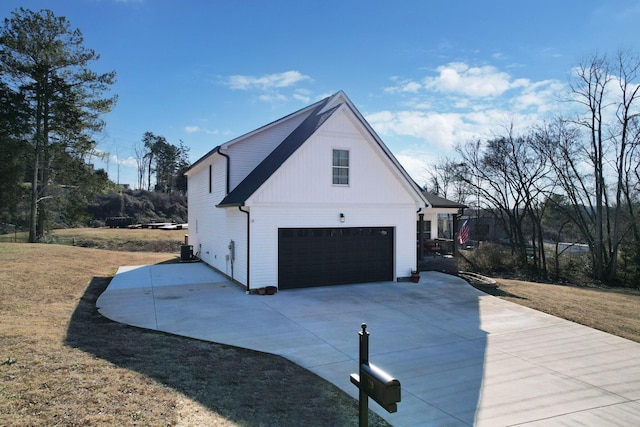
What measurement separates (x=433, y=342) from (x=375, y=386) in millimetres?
5709

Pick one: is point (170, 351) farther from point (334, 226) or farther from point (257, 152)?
point (257, 152)

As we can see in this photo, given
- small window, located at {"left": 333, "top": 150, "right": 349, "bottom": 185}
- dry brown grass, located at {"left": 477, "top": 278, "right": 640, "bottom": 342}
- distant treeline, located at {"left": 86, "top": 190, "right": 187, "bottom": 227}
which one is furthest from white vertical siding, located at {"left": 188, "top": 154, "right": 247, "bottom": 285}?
distant treeline, located at {"left": 86, "top": 190, "right": 187, "bottom": 227}

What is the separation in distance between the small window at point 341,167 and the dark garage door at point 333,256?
5.77ft

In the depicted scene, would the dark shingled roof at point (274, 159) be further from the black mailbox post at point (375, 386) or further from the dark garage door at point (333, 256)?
the black mailbox post at point (375, 386)

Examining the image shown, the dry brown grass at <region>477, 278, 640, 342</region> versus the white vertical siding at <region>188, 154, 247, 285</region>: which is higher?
the white vertical siding at <region>188, 154, 247, 285</region>

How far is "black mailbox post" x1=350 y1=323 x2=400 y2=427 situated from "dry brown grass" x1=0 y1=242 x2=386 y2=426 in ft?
5.87

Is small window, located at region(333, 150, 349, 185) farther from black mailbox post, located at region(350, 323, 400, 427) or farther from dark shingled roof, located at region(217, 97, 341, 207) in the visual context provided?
black mailbox post, located at region(350, 323, 400, 427)

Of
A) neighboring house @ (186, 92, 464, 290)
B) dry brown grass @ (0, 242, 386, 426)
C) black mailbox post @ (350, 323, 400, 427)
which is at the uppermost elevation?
neighboring house @ (186, 92, 464, 290)

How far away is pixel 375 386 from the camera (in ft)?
9.71

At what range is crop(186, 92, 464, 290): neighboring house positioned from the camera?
42.9ft

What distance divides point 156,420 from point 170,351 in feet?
9.58

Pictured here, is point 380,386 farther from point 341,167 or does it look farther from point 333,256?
point 341,167

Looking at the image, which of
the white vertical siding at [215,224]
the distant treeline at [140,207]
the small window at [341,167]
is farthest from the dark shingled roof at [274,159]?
the distant treeline at [140,207]

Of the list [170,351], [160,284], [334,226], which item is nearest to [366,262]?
[334,226]
